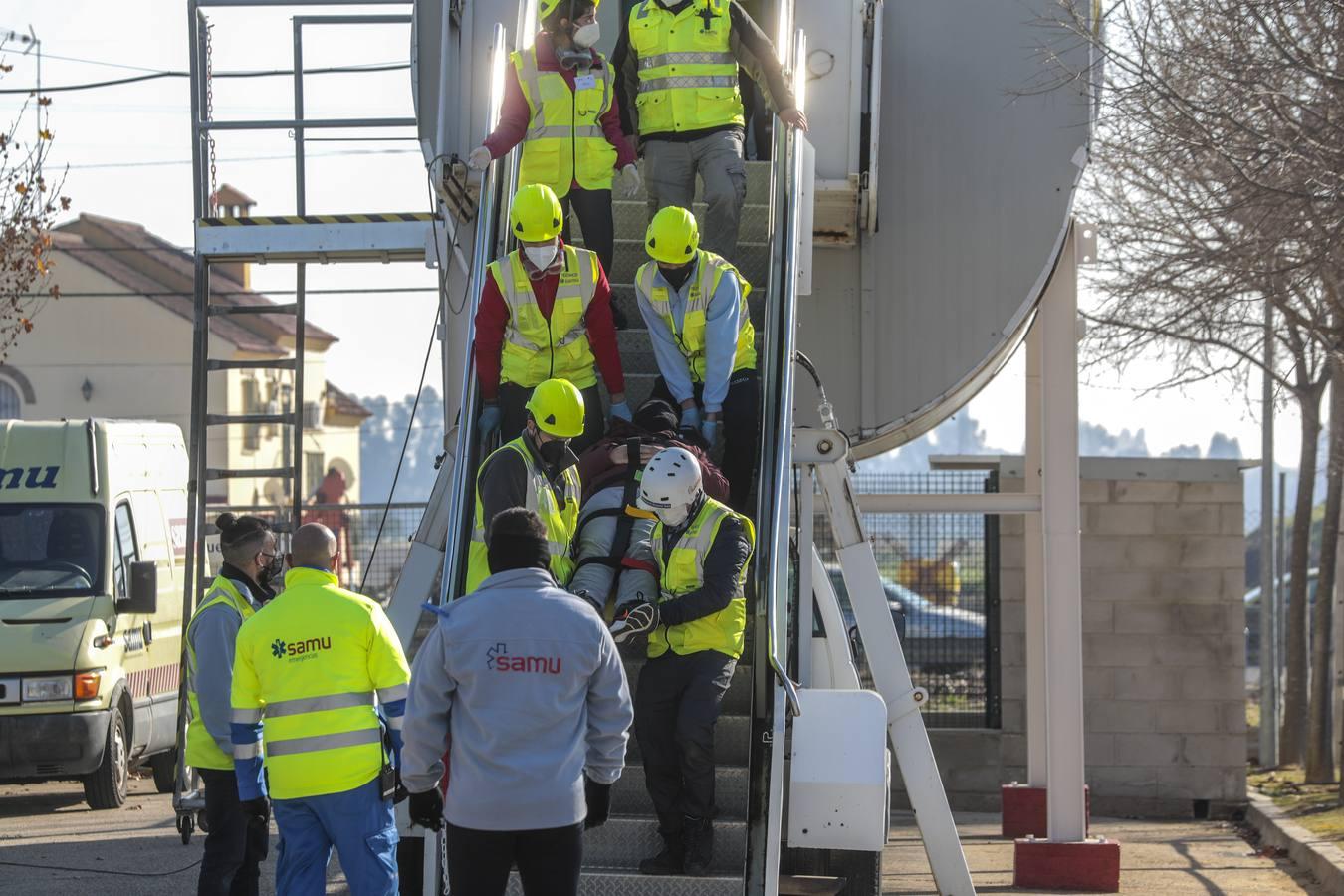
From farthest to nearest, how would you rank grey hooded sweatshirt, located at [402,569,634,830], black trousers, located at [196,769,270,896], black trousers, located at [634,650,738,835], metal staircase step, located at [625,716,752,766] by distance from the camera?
1. metal staircase step, located at [625,716,752,766]
2. black trousers, located at [196,769,270,896]
3. black trousers, located at [634,650,738,835]
4. grey hooded sweatshirt, located at [402,569,634,830]

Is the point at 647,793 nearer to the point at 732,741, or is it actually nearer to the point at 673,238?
the point at 732,741

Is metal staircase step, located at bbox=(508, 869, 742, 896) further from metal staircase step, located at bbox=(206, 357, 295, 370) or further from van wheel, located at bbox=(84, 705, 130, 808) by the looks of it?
van wheel, located at bbox=(84, 705, 130, 808)

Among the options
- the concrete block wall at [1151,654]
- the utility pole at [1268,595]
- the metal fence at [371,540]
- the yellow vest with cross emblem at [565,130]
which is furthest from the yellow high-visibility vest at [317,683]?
the metal fence at [371,540]

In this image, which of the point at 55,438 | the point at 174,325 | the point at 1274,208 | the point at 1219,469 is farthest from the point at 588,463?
the point at 174,325

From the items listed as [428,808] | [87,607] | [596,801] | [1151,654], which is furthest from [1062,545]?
[87,607]

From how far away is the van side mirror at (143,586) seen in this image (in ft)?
45.6

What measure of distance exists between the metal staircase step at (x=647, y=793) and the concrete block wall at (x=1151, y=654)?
8559mm

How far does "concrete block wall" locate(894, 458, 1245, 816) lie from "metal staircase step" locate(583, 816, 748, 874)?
887 centimetres

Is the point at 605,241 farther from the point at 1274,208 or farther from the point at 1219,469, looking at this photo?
the point at 1219,469

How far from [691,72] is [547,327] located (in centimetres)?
203

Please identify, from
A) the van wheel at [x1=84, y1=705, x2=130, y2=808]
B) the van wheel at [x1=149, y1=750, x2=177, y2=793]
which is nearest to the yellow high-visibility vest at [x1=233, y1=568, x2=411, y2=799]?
the van wheel at [x1=84, y1=705, x2=130, y2=808]

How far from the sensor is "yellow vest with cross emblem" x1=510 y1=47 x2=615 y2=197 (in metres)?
9.56

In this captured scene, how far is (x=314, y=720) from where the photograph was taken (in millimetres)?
6766

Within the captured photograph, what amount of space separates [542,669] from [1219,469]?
38.1 ft
